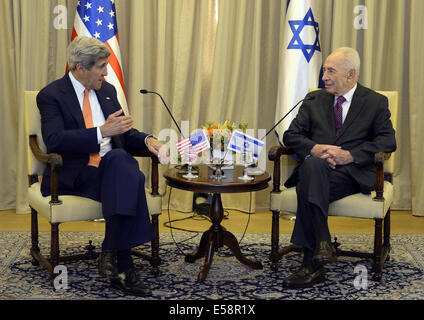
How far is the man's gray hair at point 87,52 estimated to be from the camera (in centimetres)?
311

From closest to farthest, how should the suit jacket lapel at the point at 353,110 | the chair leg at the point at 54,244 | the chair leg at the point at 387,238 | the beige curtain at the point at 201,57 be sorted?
the chair leg at the point at 54,244 < the suit jacket lapel at the point at 353,110 < the chair leg at the point at 387,238 < the beige curtain at the point at 201,57

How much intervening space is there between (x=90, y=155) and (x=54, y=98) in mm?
372

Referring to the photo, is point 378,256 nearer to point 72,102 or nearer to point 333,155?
point 333,155

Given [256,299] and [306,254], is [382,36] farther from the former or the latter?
[256,299]

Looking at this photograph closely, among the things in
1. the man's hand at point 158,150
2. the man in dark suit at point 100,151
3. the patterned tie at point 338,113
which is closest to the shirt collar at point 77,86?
the man in dark suit at point 100,151

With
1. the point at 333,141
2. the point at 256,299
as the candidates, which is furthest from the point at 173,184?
the point at 333,141

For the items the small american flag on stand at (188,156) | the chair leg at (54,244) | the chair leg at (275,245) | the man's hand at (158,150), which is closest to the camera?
the chair leg at (54,244)

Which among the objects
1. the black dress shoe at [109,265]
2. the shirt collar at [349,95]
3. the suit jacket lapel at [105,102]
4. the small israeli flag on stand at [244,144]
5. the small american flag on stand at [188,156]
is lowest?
the black dress shoe at [109,265]

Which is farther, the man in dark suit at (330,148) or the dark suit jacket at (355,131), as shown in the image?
the dark suit jacket at (355,131)

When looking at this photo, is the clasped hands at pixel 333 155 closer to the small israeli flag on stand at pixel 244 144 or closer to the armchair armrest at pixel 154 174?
the small israeli flag on stand at pixel 244 144

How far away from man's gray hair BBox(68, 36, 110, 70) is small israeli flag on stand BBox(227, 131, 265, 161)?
866 millimetres

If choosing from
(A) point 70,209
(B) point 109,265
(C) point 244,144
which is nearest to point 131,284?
(B) point 109,265

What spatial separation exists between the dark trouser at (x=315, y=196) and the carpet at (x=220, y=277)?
272 millimetres

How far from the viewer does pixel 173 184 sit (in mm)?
3141
